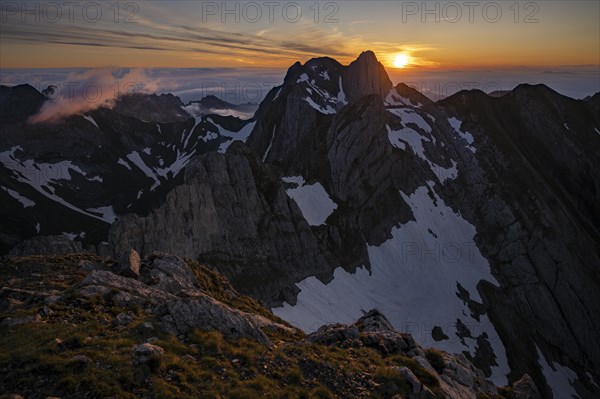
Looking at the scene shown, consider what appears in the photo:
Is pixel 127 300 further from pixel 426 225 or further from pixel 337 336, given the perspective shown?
pixel 426 225

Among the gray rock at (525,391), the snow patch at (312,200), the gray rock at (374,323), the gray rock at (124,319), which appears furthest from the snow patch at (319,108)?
the gray rock at (124,319)

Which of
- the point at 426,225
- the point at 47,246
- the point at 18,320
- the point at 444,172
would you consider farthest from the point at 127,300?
the point at 444,172

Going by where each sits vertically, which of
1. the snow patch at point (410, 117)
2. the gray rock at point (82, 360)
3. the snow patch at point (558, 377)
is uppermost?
the snow patch at point (410, 117)

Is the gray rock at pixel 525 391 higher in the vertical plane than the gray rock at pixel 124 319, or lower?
lower

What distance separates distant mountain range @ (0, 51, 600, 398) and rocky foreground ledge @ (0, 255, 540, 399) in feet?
174

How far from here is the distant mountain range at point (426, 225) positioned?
90000 mm

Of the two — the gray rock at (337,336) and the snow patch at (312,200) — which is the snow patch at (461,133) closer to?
the snow patch at (312,200)

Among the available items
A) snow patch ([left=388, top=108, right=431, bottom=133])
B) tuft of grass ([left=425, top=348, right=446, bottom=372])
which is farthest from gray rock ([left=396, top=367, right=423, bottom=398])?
snow patch ([left=388, top=108, right=431, bottom=133])

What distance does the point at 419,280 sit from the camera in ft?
371

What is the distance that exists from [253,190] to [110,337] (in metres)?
Result: 80.8

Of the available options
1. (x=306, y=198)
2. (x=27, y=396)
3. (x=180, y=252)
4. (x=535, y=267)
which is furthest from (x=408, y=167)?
(x=27, y=396)

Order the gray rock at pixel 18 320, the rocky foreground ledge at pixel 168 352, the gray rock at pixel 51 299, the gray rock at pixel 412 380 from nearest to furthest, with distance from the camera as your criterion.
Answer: the rocky foreground ledge at pixel 168 352 < the gray rock at pixel 18 320 < the gray rock at pixel 412 380 < the gray rock at pixel 51 299

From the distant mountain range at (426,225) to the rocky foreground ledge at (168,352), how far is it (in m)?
53.0

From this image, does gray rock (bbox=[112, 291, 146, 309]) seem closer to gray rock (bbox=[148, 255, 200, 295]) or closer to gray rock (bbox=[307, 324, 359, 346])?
gray rock (bbox=[148, 255, 200, 295])
